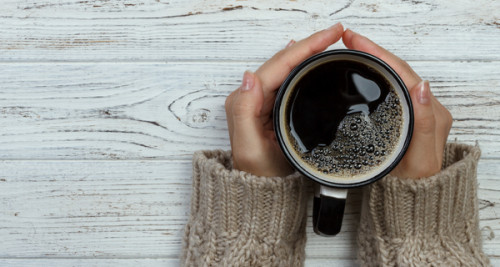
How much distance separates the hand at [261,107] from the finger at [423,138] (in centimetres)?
17

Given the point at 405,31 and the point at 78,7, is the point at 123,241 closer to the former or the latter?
the point at 78,7

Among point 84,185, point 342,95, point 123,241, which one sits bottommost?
point 123,241

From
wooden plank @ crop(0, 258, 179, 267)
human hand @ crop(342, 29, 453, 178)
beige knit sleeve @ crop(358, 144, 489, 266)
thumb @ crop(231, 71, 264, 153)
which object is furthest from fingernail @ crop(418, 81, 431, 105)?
wooden plank @ crop(0, 258, 179, 267)

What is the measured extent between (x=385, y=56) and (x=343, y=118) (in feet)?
0.44

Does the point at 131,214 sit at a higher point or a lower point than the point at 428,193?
lower

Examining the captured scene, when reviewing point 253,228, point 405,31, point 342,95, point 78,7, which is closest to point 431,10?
point 405,31

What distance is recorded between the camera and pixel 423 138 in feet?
1.97

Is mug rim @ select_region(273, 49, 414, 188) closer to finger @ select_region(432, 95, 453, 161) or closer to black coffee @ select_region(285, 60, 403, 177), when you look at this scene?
black coffee @ select_region(285, 60, 403, 177)

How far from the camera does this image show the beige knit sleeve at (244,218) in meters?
0.65

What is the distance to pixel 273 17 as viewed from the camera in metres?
0.74

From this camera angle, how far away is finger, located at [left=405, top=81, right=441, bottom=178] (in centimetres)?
58

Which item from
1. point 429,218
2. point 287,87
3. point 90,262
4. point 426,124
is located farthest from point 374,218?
point 90,262

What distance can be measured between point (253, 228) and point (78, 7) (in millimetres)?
522

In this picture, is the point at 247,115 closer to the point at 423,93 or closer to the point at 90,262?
the point at 423,93
